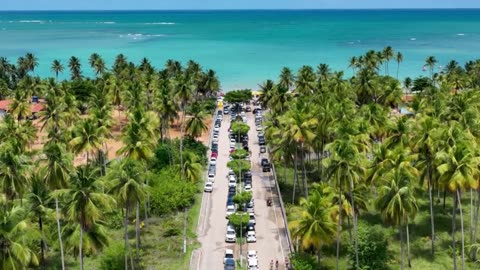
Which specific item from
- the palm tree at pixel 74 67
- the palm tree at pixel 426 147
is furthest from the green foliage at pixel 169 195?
the palm tree at pixel 74 67

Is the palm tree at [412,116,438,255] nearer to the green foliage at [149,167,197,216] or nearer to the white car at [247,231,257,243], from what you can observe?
the white car at [247,231,257,243]

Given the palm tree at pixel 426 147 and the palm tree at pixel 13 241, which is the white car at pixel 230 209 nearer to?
the palm tree at pixel 426 147

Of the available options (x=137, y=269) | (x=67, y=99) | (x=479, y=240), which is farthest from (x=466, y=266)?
(x=67, y=99)

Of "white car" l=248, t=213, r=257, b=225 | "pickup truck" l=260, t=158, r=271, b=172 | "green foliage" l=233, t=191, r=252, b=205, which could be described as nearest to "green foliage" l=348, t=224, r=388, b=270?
"white car" l=248, t=213, r=257, b=225

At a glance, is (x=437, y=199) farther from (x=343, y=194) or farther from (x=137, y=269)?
(x=137, y=269)

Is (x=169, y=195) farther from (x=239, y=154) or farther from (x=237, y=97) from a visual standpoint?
(x=237, y=97)
